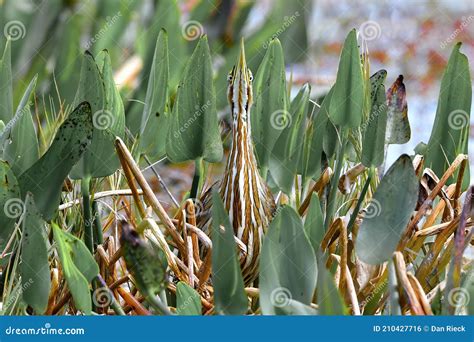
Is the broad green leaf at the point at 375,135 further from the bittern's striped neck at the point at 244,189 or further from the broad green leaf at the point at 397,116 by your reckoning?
the bittern's striped neck at the point at 244,189

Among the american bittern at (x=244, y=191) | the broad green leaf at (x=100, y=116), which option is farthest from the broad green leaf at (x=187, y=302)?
the american bittern at (x=244, y=191)

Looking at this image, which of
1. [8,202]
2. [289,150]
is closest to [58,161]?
[8,202]

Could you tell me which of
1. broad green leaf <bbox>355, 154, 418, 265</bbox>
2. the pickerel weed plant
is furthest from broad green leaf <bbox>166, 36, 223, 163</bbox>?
broad green leaf <bbox>355, 154, 418, 265</bbox>

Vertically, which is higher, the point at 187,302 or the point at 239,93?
the point at 239,93

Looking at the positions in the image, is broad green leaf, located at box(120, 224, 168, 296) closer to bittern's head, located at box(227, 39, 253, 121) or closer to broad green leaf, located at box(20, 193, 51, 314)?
broad green leaf, located at box(20, 193, 51, 314)

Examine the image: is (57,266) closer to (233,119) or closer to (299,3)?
(233,119)

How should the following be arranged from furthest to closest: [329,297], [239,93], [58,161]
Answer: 1. [239,93]
2. [58,161]
3. [329,297]

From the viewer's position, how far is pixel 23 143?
39 centimetres

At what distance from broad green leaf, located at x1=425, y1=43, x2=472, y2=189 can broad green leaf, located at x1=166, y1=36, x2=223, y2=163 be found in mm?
139

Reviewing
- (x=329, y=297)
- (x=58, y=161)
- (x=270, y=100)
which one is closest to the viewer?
(x=329, y=297)

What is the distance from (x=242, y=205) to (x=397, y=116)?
16cm

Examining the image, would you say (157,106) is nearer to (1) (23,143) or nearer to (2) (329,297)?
(1) (23,143)

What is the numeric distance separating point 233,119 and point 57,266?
0.22 meters

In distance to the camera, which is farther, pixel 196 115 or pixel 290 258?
pixel 196 115
